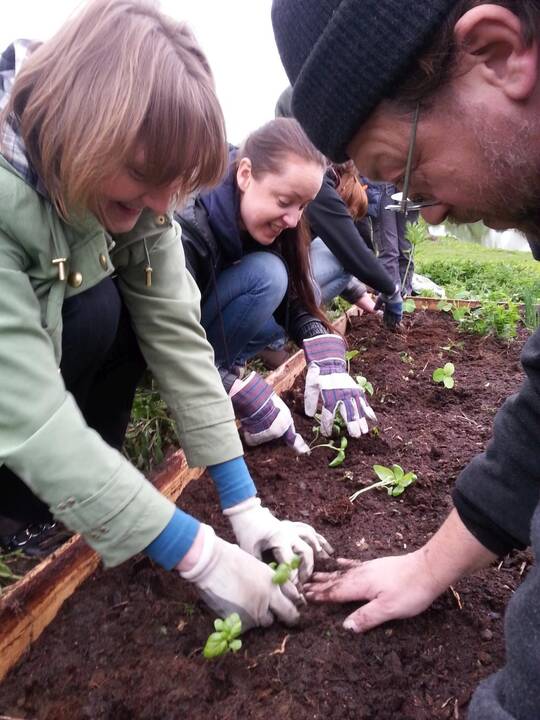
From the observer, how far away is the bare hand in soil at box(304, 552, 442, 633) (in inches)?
52.2

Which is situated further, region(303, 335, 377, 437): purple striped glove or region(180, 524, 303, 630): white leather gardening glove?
region(303, 335, 377, 437): purple striped glove

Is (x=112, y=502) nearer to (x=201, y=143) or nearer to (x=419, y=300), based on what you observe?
(x=201, y=143)

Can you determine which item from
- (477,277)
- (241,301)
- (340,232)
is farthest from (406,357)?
(477,277)

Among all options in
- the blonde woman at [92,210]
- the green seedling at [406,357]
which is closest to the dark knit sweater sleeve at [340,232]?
the green seedling at [406,357]

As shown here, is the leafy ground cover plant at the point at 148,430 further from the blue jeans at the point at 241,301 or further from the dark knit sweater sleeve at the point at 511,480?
the dark knit sweater sleeve at the point at 511,480

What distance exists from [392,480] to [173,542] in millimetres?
875

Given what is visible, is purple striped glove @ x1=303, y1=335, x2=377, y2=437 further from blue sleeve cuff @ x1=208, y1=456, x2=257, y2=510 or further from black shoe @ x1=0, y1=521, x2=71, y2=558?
black shoe @ x1=0, y1=521, x2=71, y2=558

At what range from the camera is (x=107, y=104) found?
3.82ft

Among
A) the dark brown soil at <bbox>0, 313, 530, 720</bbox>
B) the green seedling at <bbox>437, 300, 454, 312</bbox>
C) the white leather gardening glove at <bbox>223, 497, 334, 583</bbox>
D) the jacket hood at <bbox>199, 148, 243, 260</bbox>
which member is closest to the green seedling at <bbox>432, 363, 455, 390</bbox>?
the dark brown soil at <bbox>0, 313, 530, 720</bbox>

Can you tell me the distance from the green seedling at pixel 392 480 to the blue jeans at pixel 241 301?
2.74 feet

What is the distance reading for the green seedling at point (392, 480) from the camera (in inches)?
76.0

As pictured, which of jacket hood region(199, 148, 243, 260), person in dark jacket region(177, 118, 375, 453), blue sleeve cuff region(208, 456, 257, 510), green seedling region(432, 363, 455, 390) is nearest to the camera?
blue sleeve cuff region(208, 456, 257, 510)

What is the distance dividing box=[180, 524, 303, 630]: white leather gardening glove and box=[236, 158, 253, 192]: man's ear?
1523 millimetres

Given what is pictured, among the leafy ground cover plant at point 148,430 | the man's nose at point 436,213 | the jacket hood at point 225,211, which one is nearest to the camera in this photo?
the man's nose at point 436,213
